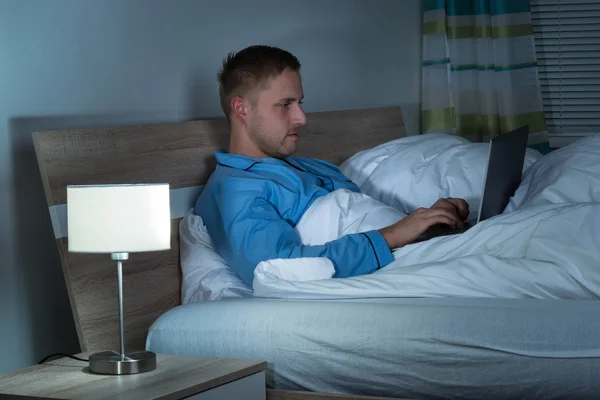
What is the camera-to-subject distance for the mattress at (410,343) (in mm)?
1559

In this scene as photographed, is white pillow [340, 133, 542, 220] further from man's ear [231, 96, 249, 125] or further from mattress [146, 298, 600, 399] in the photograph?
mattress [146, 298, 600, 399]

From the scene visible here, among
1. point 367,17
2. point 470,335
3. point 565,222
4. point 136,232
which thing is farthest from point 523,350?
point 367,17

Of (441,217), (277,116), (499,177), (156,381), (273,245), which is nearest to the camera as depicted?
(156,381)

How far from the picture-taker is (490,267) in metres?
1.81

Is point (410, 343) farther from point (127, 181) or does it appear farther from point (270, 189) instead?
point (127, 181)

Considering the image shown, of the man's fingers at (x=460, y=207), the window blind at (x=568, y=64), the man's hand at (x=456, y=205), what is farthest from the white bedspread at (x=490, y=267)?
the window blind at (x=568, y=64)

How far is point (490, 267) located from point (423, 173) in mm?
981

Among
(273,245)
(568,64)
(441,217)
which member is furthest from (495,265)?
(568,64)

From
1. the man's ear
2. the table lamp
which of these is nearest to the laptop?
the man's ear

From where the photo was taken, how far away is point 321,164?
8.93 feet

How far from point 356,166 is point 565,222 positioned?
1.15m

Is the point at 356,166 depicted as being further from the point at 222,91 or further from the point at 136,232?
the point at 136,232

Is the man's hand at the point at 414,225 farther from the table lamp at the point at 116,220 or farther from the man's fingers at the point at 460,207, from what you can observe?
the table lamp at the point at 116,220

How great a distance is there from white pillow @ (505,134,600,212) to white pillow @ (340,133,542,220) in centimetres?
26
